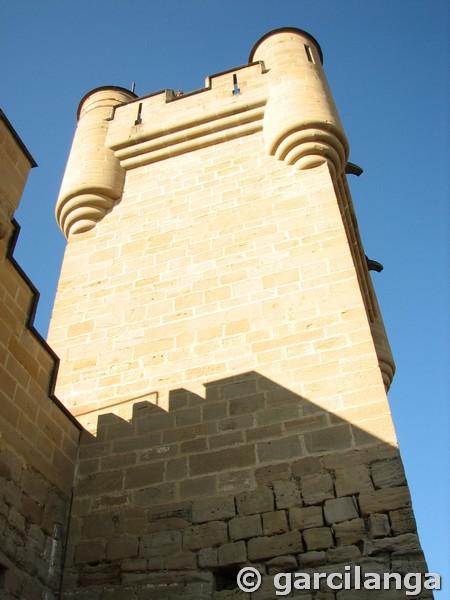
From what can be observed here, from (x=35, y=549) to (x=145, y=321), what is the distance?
92.2 inches

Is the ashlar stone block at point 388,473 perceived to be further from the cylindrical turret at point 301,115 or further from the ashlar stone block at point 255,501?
the cylindrical turret at point 301,115

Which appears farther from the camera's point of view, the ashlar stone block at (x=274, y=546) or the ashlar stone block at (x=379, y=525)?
the ashlar stone block at (x=274, y=546)

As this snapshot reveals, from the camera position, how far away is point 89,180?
779 cm

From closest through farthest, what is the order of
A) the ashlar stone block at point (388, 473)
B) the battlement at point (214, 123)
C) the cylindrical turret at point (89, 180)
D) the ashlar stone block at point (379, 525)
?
the ashlar stone block at point (379, 525)
the ashlar stone block at point (388, 473)
the battlement at point (214, 123)
the cylindrical turret at point (89, 180)

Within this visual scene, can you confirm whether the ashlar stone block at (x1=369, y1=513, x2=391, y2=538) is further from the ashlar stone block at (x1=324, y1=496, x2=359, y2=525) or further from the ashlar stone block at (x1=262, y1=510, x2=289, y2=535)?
the ashlar stone block at (x1=262, y1=510, x2=289, y2=535)

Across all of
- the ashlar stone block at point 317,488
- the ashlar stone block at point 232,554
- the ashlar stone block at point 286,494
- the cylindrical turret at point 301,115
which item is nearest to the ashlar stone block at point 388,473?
the ashlar stone block at point 317,488

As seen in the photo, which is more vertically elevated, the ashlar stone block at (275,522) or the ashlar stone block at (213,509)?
the ashlar stone block at (213,509)

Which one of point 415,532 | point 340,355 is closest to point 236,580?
point 415,532

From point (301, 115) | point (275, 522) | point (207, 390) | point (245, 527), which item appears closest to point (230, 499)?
point (245, 527)

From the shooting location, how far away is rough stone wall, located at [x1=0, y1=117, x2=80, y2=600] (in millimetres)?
4180

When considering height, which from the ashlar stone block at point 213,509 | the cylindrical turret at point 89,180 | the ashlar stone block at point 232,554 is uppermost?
the cylindrical turret at point 89,180

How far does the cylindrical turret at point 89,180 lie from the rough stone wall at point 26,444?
237cm

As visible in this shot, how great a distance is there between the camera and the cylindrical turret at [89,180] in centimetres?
754

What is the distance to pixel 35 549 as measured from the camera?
435cm
